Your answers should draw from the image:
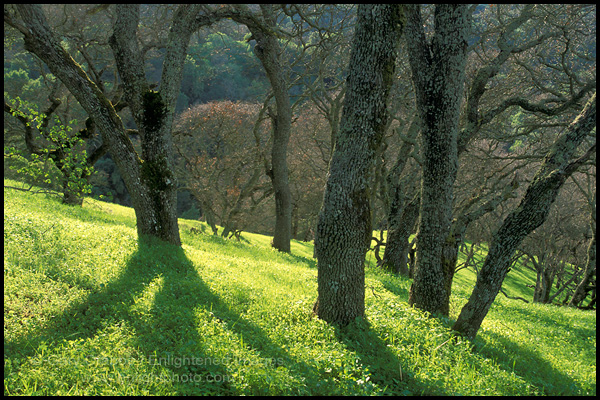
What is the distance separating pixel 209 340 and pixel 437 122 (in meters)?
5.10

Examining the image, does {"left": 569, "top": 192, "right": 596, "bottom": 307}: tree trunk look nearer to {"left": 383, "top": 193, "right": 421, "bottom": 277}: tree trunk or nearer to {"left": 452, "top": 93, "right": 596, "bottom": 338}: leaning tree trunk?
{"left": 383, "top": 193, "right": 421, "bottom": 277}: tree trunk

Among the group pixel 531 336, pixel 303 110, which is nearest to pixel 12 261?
pixel 531 336

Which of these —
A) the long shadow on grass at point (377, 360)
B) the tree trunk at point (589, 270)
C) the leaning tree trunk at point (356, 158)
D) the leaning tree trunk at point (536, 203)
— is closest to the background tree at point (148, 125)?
the leaning tree trunk at point (356, 158)

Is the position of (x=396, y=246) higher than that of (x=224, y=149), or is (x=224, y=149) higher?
(x=224, y=149)

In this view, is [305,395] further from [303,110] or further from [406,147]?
[303,110]

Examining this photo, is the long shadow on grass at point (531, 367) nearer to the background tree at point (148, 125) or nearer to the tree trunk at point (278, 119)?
the background tree at point (148, 125)

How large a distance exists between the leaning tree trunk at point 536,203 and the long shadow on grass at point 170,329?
325 centimetres

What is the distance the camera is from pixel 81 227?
9.05m

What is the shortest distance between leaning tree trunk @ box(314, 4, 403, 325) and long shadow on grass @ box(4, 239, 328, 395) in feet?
4.98

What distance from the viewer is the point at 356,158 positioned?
5.50m

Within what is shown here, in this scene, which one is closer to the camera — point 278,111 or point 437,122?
point 437,122

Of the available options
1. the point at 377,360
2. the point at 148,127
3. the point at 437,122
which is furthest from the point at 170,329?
the point at 437,122

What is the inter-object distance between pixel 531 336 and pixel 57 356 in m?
8.78

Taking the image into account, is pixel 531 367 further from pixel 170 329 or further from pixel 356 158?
pixel 170 329
